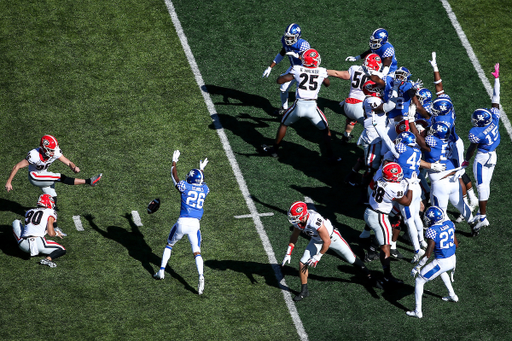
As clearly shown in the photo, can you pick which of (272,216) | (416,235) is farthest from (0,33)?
(416,235)

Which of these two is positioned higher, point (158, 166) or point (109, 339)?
point (158, 166)

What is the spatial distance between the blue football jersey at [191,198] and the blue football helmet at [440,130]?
423 cm

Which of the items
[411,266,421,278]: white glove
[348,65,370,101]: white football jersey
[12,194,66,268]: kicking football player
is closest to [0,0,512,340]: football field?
[12,194,66,268]: kicking football player

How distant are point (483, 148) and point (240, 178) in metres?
4.66

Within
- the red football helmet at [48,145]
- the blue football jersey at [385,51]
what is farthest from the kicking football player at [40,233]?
the blue football jersey at [385,51]

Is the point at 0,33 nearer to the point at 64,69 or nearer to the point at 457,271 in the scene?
the point at 64,69

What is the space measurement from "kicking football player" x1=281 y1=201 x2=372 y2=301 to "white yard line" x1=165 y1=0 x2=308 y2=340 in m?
0.35

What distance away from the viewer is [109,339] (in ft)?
34.5

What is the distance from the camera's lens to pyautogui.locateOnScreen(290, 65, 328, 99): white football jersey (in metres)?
13.3

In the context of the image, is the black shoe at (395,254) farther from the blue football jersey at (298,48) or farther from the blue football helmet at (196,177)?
the blue football jersey at (298,48)

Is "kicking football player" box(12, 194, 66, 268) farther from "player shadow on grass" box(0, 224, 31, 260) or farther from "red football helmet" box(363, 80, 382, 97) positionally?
"red football helmet" box(363, 80, 382, 97)

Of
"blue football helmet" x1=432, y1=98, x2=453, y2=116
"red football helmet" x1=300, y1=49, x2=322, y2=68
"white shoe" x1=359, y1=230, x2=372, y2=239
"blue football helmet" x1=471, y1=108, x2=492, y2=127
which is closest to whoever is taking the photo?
"blue football helmet" x1=471, y1=108, x2=492, y2=127

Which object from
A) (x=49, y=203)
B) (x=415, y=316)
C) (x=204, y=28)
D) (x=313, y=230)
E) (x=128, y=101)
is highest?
(x=204, y=28)

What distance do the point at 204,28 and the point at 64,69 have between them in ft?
11.5
